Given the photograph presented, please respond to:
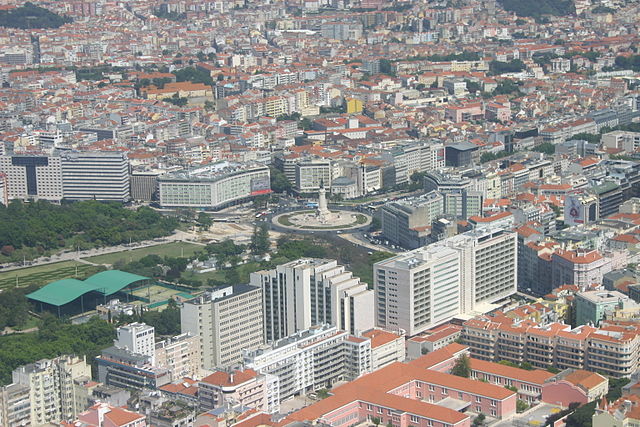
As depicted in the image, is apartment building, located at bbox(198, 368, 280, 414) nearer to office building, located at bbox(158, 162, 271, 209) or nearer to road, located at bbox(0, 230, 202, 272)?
road, located at bbox(0, 230, 202, 272)

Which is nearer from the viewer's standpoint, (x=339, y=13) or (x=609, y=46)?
(x=609, y=46)

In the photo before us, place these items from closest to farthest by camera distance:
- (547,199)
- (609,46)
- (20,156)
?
1. (547,199)
2. (20,156)
3. (609,46)

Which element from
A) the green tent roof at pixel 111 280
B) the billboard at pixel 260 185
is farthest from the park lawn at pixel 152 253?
the billboard at pixel 260 185

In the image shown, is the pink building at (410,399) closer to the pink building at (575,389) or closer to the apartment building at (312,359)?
the pink building at (575,389)

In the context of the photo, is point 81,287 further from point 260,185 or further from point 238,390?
point 260,185

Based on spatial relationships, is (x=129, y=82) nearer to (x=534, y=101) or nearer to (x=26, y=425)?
(x=534, y=101)

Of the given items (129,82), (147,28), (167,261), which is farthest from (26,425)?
(147,28)

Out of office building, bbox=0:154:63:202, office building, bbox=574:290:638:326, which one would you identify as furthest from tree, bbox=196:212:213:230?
office building, bbox=574:290:638:326
